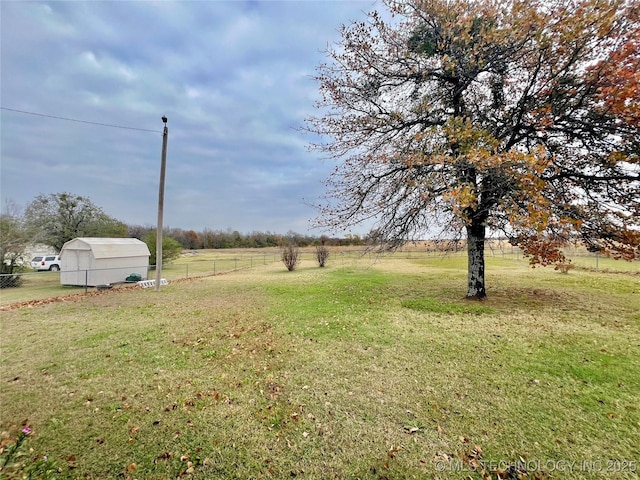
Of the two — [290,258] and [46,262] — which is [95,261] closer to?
[290,258]

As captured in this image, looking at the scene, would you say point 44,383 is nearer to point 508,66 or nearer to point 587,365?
point 587,365

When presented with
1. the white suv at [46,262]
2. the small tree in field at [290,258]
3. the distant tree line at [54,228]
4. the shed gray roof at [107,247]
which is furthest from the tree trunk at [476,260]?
the white suv at [46,262]

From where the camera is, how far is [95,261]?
13.7 metres

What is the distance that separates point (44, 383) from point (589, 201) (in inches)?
428

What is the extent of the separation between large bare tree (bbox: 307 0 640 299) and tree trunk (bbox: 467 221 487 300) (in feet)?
0.10

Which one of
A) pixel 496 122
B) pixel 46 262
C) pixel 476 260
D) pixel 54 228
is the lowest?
pixel 46 262

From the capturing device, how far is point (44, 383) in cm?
367

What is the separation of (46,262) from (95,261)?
14.4m

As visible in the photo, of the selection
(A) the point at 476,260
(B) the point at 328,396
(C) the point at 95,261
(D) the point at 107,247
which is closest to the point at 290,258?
(D) the point at 107,247

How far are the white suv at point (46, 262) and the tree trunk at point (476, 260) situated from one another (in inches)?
1162

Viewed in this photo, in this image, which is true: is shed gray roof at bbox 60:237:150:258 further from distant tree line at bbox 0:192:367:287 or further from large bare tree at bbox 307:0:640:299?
large bare tree at bbox 307:0:640:299

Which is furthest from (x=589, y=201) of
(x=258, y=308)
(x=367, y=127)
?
(x=258, y=308)

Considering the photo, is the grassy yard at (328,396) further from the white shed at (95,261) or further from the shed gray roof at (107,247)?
the shed gray roof at (107,247)

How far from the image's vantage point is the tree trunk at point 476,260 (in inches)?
310
